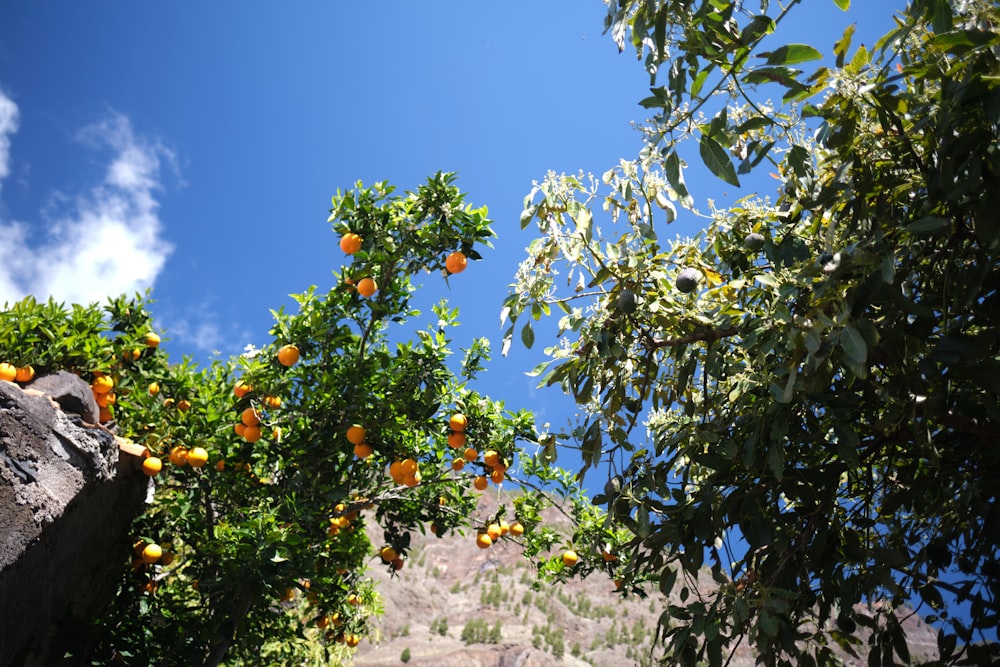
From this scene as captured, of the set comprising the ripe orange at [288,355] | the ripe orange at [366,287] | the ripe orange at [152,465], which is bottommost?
the ripe orange at [152,465]

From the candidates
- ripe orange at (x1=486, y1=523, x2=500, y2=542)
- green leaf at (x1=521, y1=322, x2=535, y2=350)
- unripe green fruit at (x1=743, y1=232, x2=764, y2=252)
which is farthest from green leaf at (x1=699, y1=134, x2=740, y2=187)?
ripe orange at (x1=486, y1=523, x2=500, y2=542)

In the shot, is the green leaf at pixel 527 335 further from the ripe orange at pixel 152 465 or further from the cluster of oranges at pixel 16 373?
the cluster of oranges at pixel 16 373

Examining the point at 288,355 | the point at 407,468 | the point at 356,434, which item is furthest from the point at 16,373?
the point at 407,468

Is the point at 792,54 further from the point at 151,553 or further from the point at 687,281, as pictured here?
the point at 151,553

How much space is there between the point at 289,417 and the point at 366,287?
2.56 ft

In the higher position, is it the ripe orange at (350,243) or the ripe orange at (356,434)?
the ripe orange at (350,243)

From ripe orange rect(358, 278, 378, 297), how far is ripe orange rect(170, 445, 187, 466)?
125 centimetres

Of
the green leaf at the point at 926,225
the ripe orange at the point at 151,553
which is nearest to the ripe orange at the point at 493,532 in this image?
the ripe orange at the point at 151,553

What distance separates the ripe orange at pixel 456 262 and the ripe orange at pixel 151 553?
2185 millimetres

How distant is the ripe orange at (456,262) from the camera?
3381mm

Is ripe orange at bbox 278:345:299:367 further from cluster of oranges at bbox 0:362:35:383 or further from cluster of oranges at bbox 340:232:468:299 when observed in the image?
cluster of oranges at bbox 0:362:35:383

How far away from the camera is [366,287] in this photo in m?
3.35

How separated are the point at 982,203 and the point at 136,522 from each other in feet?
13.3

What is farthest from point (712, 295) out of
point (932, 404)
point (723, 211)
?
point (932, 404)
